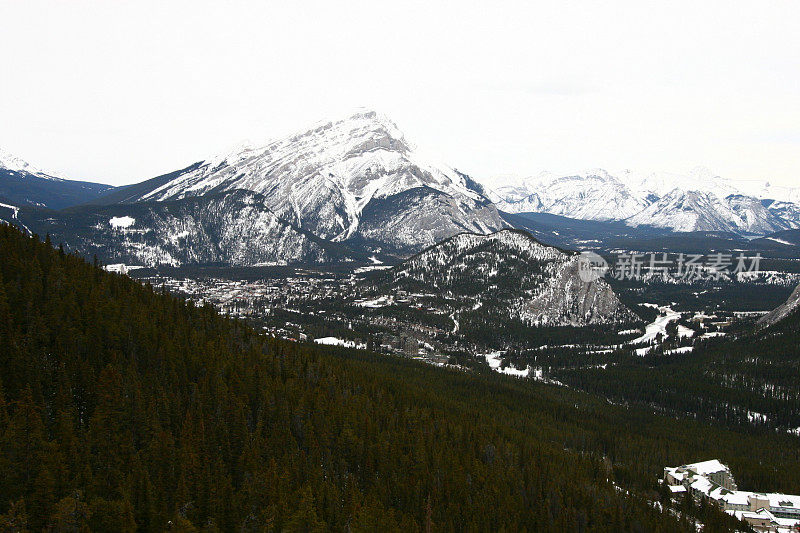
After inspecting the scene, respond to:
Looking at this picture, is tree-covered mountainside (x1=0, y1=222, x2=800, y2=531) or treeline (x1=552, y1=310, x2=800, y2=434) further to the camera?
treeline (x1=552, y1=310, x2=800, y2=434)

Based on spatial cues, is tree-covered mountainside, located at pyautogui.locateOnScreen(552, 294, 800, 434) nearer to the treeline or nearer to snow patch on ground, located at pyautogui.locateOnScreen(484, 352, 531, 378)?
the treeline

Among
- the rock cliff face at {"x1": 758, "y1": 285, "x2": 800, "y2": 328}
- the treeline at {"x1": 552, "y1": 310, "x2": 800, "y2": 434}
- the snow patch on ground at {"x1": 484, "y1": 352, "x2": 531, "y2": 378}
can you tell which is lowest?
the snow patch on ground at {"x1": 484, "y1": 352, "x2": 531, "y2": 378}

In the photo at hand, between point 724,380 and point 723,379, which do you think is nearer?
point 724,380

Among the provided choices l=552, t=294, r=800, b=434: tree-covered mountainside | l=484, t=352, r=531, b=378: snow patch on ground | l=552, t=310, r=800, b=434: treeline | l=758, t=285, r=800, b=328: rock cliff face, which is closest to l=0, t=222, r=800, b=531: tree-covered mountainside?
l=552, t=294, r=800, b=434: tree-covered mountainside

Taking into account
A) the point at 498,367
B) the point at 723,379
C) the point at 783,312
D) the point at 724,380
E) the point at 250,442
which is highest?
the point at 783,312

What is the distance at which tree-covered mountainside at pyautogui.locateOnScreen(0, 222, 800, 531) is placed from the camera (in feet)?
171

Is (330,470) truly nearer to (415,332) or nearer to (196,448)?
(196,448)

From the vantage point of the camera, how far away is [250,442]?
226ft

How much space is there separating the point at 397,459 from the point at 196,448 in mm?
27332

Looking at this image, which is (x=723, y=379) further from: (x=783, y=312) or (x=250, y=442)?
(x=250, y=442)

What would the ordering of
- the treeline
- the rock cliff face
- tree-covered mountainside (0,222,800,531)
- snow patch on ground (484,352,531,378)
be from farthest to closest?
the rock cliff face → snow patch on ground (484,352,531,378) → the treeline → tree-covered mountainside (0,222,800,531)

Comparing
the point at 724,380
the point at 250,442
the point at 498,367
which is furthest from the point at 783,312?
the point at 250,442

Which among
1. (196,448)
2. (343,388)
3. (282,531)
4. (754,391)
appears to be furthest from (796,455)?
(196,448)

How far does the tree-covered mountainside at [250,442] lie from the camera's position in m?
52.2
